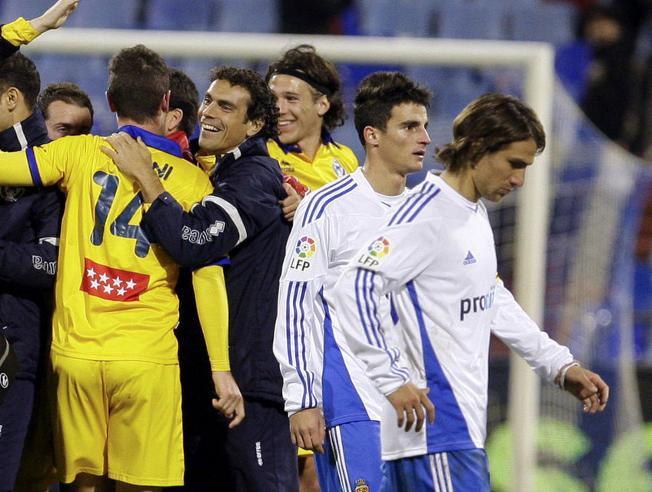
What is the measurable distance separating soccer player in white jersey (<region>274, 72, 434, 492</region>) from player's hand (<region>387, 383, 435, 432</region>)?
0.63 metres

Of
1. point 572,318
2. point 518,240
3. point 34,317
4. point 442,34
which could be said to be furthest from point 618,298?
point 34,317

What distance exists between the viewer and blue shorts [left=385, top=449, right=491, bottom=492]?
10.2 feet

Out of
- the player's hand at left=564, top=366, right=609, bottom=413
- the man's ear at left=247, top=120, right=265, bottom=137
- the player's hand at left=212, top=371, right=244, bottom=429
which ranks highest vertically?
the man's ear at left=247, top=120, right=265, bottom=137

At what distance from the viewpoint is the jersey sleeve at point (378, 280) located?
10.2ft

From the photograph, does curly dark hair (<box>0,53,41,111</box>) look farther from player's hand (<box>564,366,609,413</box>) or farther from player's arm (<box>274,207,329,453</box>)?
player's hand (<box>564,366,609,413</box>)

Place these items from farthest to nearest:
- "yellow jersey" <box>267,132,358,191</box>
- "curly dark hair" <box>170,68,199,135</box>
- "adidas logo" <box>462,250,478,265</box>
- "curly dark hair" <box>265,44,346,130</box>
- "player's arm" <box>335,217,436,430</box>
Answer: "curly dark hair" <box>265,44,346,130</box> < "yellow jersey" <box>267,132,358,191</box> < "curly dark hair" <box>170,68,199,135</box> < "adidas logo" <box>462,250,478,265</box> < "player's arm" <box>335,217,436,430</box>

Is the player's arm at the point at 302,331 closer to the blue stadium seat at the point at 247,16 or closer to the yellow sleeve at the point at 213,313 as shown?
the yellow sleeve at the point at 213,313

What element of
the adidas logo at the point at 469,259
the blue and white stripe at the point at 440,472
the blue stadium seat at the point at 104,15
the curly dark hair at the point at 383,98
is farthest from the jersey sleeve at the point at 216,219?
the blue stadium seat at the point at 104,15

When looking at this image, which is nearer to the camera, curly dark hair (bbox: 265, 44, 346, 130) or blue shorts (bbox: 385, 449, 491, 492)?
blue shorts (bbox: 385, 449, 491, 492)

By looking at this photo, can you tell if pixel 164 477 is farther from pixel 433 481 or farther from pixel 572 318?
pixel 572 318

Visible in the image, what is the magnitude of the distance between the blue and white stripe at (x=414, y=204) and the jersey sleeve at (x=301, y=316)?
680mm

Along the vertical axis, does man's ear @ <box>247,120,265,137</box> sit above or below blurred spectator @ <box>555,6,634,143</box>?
below

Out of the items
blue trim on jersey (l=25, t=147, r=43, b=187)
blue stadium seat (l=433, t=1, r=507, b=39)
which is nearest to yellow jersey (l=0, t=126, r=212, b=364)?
blue trim on jersey (l=25, t=147, r=43, b=187)

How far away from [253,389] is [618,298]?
5024 millimetres
